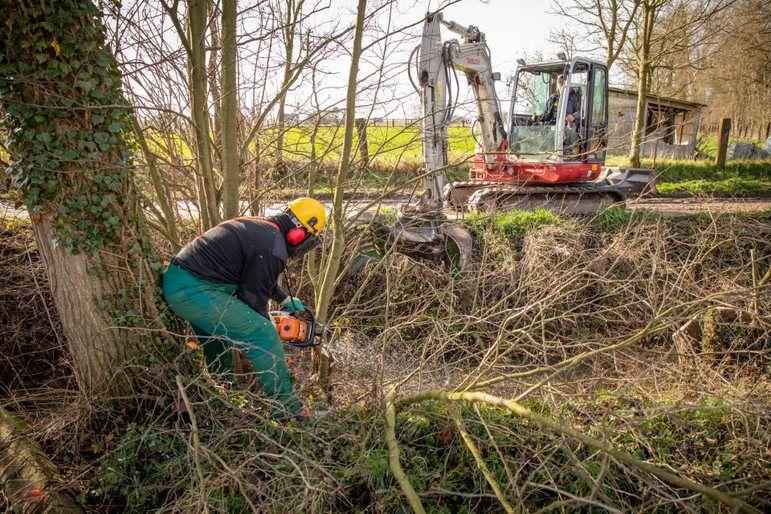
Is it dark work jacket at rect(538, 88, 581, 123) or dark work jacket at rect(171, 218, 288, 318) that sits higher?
dark work jacket at rect(538, 88, 581, 123)

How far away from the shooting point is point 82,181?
306 centimetres

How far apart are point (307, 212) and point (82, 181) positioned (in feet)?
5.05

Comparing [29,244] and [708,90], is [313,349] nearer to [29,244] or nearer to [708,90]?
[29,244]

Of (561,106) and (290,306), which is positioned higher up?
(561,106)

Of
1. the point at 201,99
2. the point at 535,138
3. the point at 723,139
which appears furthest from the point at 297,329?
the point at 723,139

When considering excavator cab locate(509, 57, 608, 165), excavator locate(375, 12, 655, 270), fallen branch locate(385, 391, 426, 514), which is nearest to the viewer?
fallen branch locate(385, 391, 426, 514)

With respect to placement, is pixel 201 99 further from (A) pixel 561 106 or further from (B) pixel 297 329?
(A) pixel 561 106

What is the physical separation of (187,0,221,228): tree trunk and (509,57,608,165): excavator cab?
18.3ft

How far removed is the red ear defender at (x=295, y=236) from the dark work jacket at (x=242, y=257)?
4.6 inches

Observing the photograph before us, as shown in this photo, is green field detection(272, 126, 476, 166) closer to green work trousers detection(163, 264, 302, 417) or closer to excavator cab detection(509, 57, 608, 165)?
green work trousers detection(163, 264, 302, 417)

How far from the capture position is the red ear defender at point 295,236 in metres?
3.80

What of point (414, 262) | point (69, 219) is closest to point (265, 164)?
point (414, 262)

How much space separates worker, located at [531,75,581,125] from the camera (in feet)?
27.2

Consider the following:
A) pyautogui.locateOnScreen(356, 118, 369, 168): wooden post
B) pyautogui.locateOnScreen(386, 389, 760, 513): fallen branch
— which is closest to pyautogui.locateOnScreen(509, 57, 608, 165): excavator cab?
pyautogui.locateOnScreen(356, 118, 369, 168): wooden post
